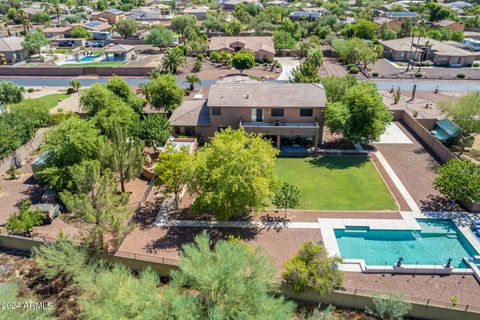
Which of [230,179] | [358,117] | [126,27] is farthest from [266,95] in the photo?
[126,27]

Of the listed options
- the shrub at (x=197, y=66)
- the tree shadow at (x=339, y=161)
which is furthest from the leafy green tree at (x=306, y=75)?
the shrub at (x=197, y=66)

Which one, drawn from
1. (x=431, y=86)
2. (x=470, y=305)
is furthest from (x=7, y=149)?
(x=431, y=86)

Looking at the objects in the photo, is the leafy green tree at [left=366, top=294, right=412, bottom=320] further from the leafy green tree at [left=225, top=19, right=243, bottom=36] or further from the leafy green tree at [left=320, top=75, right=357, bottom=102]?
the leafy green tree at [left=225, top=19, right=243, bottom=36]

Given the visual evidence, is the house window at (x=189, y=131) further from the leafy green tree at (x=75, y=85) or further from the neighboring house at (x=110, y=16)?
the neighboring house at (x=110, y=16)

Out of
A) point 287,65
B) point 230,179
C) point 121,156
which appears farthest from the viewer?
point 287,65

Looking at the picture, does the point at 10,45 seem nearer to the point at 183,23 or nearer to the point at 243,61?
the point at 183,23
